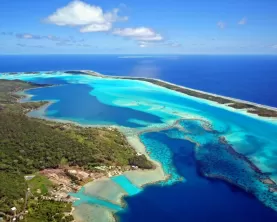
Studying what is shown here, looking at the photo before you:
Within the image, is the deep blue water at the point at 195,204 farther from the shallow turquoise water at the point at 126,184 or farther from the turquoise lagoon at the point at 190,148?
the shallow turquoise water at the point at 126,184

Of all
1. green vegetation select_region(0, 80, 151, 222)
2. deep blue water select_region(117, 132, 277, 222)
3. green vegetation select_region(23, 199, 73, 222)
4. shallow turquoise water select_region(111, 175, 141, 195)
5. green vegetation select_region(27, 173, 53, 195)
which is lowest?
deep blue water select_region(117, 132, 277, 222)

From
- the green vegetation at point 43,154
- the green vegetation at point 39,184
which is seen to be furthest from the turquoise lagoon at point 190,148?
the green vegetation at point 43,154

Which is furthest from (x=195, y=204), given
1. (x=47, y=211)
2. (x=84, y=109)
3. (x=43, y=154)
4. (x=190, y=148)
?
(x=84, y=109)

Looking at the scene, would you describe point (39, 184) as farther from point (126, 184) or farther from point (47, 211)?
point (126, 184)

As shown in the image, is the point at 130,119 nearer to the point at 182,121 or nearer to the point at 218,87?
the point at 182,121

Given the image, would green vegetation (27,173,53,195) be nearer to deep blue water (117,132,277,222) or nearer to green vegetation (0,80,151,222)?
green vegetation (0,80,151,222)

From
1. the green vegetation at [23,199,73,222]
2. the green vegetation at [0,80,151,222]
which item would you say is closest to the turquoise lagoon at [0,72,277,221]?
the green vegetation at [23,199,73,222]
